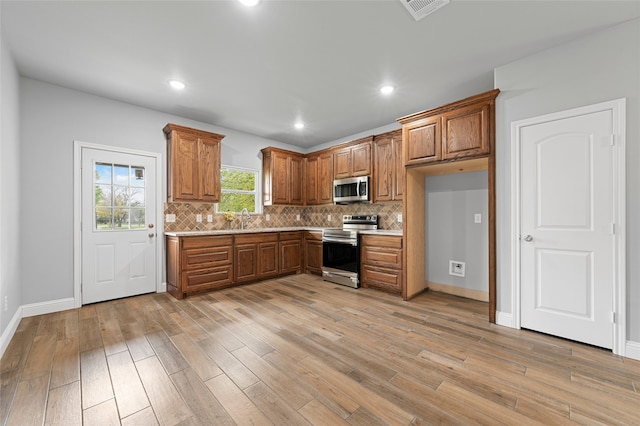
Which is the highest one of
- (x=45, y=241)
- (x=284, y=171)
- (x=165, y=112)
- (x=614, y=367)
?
(x=165, y=112)

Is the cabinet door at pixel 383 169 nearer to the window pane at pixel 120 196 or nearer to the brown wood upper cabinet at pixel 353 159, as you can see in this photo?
the brown wood upper cabinet at pixel 353 159

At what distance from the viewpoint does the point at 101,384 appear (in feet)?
5.97

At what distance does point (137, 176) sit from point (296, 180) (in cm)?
272

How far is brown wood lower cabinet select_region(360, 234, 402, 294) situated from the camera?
382 centimetres

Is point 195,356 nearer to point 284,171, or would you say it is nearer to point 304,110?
point 304,110

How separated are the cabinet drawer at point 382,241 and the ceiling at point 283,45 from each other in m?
1.91

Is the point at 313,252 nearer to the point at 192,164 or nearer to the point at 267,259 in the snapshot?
the point at 267,259

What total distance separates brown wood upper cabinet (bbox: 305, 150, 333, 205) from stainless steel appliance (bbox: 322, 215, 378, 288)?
66 centimetres

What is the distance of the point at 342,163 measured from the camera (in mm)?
5027

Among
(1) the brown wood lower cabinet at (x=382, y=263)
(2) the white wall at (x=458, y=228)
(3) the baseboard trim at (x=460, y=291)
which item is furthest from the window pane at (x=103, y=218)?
(3) the baseboard trim at (x=460, y=291)

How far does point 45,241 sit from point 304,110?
3.61 metres

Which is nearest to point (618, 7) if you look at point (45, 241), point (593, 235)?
point (593, 235)

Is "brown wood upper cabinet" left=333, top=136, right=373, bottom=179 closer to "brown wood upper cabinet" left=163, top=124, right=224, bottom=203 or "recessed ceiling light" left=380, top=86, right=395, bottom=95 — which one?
"recessed ceiling light" left=380, top=86, right=395, bottom=95

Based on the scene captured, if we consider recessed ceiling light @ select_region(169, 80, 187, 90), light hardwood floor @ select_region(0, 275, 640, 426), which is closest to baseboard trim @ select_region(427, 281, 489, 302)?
light hardwood floor @ select_region(0, 275, 640, 426)
